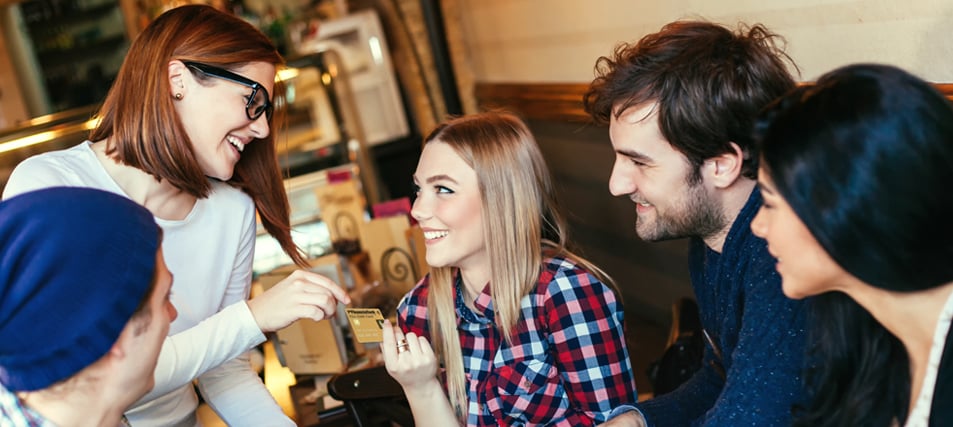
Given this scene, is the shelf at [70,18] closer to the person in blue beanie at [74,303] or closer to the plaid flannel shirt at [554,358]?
the plaid flannel shirt at [554,358]

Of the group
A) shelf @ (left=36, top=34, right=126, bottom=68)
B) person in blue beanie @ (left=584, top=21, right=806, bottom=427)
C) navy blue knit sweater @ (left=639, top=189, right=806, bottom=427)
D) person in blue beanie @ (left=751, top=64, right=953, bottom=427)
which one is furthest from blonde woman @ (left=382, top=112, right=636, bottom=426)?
shelf @ (left=36, top=34, right=126, bottom=68)

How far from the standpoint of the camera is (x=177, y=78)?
1.97m

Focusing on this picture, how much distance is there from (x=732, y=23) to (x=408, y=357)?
52.3 inches

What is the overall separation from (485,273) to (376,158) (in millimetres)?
3286

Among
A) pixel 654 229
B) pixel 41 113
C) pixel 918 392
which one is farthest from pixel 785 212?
pixel 41 113

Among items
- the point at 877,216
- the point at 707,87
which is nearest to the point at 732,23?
the point at 707,87

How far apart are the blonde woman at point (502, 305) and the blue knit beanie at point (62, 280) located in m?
0.77

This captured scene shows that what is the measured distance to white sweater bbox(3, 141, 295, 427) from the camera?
1819 mm

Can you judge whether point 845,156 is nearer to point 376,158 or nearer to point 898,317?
point 898,317

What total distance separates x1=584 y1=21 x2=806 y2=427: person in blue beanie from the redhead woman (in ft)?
2.28

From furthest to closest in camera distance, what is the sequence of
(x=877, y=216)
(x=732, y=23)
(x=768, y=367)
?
(x=732, y=23) < (x=768, y=367) < (x=877, y=216)

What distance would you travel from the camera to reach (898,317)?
3.98 feet

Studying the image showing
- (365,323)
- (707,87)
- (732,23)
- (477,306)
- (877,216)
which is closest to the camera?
(877,216)

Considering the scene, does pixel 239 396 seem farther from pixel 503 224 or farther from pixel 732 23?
pixel 732 23
